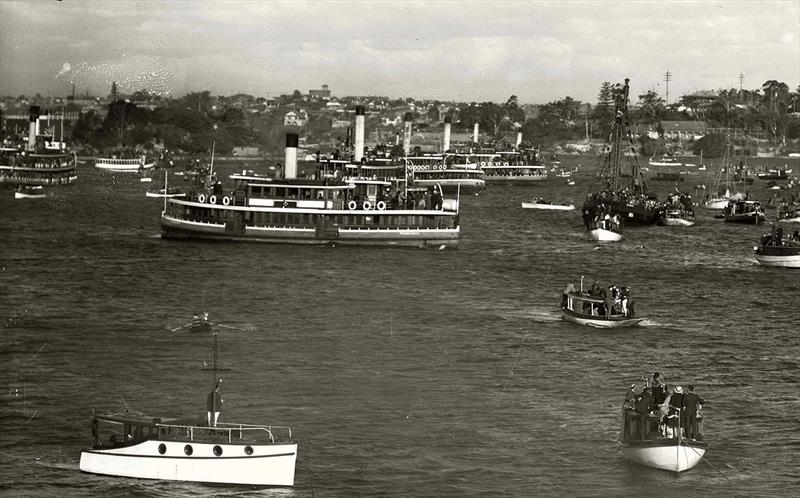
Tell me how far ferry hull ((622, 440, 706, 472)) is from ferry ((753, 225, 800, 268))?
216ft

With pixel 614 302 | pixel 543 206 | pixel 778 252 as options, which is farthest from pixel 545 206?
pixel 614 302

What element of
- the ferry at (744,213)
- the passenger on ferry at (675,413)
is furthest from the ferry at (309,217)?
the passenger on ferry at (675,413)

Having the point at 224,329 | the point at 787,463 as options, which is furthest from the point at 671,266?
the point at 787,463

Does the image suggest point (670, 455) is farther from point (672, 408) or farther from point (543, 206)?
point (543, 206)

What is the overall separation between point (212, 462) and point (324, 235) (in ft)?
229

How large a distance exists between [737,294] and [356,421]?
169 ft

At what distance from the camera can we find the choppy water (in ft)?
150

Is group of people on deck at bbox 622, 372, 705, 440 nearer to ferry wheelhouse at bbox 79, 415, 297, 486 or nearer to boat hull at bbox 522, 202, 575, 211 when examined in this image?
ferry wheelhouse at bbox 79, 415, 297, 486

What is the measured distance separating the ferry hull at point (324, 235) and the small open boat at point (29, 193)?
221 ft

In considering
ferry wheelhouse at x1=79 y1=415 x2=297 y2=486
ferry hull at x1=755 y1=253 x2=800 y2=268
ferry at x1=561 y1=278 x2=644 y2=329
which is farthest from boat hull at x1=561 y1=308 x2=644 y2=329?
ferry hull at x1=755 y1=253 x2=800 y2=268

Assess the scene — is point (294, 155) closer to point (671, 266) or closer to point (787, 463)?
point (671, 266)

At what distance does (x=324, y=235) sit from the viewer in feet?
A: 363

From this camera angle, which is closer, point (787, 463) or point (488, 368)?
point (787, 463)

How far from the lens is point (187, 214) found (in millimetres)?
113500
